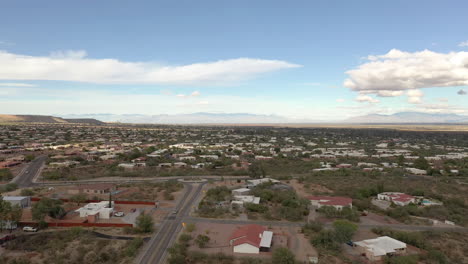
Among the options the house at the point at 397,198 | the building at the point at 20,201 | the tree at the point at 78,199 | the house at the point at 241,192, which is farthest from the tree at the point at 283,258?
the building at the point at 20,201

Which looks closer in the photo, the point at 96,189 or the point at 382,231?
the point at 382,231

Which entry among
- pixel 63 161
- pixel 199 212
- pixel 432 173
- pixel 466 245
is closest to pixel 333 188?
pixel 466 245

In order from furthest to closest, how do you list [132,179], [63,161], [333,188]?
[63,161]
[132,179]
[333,188]

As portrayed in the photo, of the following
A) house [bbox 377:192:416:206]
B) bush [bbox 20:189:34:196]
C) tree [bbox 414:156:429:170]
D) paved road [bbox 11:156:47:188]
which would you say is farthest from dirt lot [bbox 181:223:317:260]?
tree [bbox 414:156:429:170]

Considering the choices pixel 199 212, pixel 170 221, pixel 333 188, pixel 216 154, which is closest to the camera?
pixel 170 221

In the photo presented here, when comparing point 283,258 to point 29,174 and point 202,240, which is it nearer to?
point 202,240

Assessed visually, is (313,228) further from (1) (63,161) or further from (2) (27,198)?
(1) (63,161)

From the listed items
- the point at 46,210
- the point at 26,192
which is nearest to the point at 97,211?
the point at 46,210
